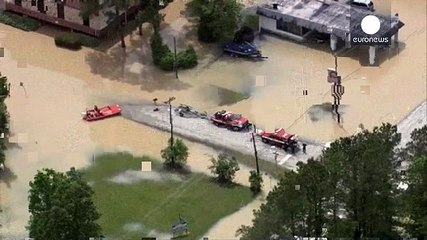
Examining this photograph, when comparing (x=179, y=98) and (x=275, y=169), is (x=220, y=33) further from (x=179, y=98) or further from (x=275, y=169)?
(x=275, y=169)

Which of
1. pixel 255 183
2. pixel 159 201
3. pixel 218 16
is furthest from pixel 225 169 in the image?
pixel 218 16

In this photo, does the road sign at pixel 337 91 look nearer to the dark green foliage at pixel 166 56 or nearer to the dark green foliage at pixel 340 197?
the dark green foliage at pixel 166 56

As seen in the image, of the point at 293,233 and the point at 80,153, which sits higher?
the point at 80,153

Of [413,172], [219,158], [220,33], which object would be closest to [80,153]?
[219,158]

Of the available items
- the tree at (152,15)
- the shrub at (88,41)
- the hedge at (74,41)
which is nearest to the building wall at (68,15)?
the shrub at (88,41)

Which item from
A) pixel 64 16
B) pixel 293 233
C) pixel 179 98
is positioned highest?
pixel 64 16

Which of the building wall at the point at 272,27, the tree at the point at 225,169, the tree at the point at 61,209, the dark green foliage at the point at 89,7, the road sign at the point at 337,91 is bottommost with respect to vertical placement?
the tree at the point at 61,209

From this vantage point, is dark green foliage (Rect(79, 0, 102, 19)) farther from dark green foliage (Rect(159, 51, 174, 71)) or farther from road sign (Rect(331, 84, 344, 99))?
road sign (Rect(331, 84, 344, 99))
